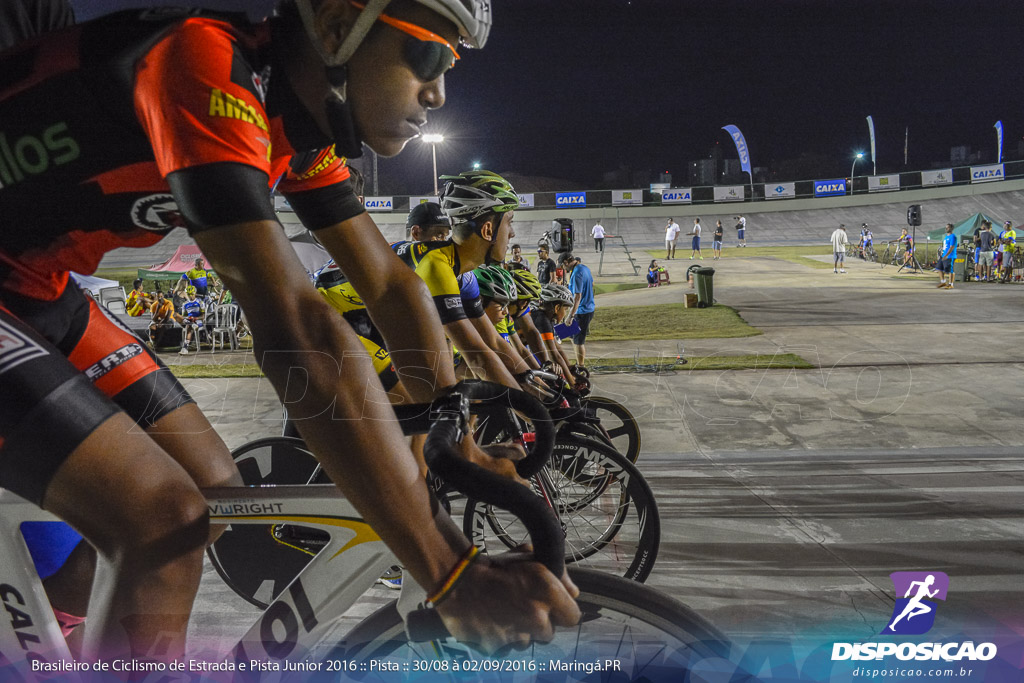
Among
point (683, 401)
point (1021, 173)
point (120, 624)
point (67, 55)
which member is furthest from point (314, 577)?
point (1021, 173)

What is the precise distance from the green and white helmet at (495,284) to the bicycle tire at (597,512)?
1.06 meters

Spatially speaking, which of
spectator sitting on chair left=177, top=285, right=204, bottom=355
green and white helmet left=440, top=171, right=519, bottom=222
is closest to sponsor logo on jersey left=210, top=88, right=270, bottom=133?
green and white helmet left=440, top=171, right=519, bottom=222

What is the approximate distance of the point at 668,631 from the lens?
3.96ft

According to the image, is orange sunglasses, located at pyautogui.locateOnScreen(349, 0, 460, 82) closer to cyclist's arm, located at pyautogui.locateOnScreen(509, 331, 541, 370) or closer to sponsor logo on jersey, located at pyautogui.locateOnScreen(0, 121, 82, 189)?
sponsor logo on jersey, located at pyautogui.locateOnScreen(0, 121, 82, 189)

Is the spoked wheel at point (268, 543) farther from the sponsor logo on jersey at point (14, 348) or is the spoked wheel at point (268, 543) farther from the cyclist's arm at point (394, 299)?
the sponsor logo on jersey at point (14, 348)

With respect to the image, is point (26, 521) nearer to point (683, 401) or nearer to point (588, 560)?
Answer: point (588, 560)

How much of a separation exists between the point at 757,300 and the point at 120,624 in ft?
49.7

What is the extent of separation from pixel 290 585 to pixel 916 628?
91.1 inches

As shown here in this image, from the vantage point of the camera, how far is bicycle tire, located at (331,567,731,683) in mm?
1191

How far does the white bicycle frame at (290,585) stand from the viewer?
1.28 meters

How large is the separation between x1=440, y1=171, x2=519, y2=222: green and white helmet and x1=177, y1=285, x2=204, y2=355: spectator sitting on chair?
8586mm

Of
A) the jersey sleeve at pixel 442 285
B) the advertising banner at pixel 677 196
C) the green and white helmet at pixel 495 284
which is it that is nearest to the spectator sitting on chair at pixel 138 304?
the green and white helmet at pixel 495 284

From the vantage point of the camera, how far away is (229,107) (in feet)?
3.26

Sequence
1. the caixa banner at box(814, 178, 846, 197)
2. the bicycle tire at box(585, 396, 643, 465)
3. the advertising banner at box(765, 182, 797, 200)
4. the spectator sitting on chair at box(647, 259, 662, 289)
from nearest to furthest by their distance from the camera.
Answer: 1. the bicycle tire at box(585, 396, 643, 465)
2. the spectator sitting on chair at box(647, 259, 662, 289)
3. the caixa banner at box(814, 178, 846, 197)
4. the advertising banner at box(765, 182, 797, 200)
